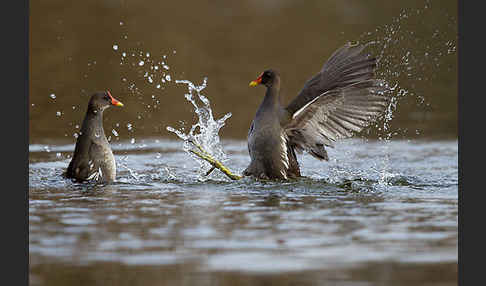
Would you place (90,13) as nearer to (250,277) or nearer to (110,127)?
(110,127)

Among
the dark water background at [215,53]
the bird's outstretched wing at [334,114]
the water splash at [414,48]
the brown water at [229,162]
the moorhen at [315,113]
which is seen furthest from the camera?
the water splash at [414,48]

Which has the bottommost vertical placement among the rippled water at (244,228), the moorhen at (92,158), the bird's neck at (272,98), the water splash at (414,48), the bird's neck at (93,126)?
the rippled water at (244,228)

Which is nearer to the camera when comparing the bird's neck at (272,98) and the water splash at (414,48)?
the bird's neck at (272,98)

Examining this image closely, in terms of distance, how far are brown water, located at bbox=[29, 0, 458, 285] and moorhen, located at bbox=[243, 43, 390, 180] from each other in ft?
1.00

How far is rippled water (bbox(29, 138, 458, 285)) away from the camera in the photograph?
14.8ft

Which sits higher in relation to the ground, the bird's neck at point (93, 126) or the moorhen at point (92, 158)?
the bird's neck at point (93, 126)

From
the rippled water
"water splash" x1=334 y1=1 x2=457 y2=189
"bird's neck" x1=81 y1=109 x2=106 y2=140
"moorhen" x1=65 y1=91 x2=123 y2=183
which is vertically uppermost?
"water splash" x1=334 y1=1 x2=457 y2=189

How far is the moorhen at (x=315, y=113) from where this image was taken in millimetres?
8125

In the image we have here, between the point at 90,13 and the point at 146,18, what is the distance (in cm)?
150

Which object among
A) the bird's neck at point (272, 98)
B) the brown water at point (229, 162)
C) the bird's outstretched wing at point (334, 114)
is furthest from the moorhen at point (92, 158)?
the bird's outstretched wing at point (334, 114)

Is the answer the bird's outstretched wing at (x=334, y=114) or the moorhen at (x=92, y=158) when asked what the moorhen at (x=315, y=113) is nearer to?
the bird's outstretched wing at (x=334, y=114)

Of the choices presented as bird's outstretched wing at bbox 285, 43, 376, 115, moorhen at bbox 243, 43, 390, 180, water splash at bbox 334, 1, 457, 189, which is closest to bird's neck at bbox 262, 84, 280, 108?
moorhen at bbox 243, 43, 390, 180

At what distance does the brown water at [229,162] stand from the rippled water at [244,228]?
0.02m

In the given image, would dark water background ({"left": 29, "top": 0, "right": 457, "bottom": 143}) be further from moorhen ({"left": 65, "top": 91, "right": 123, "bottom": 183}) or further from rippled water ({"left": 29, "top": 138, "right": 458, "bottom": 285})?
rippled water ({"left": 29, "top": 138, "right": 458, "bottom": 285})
